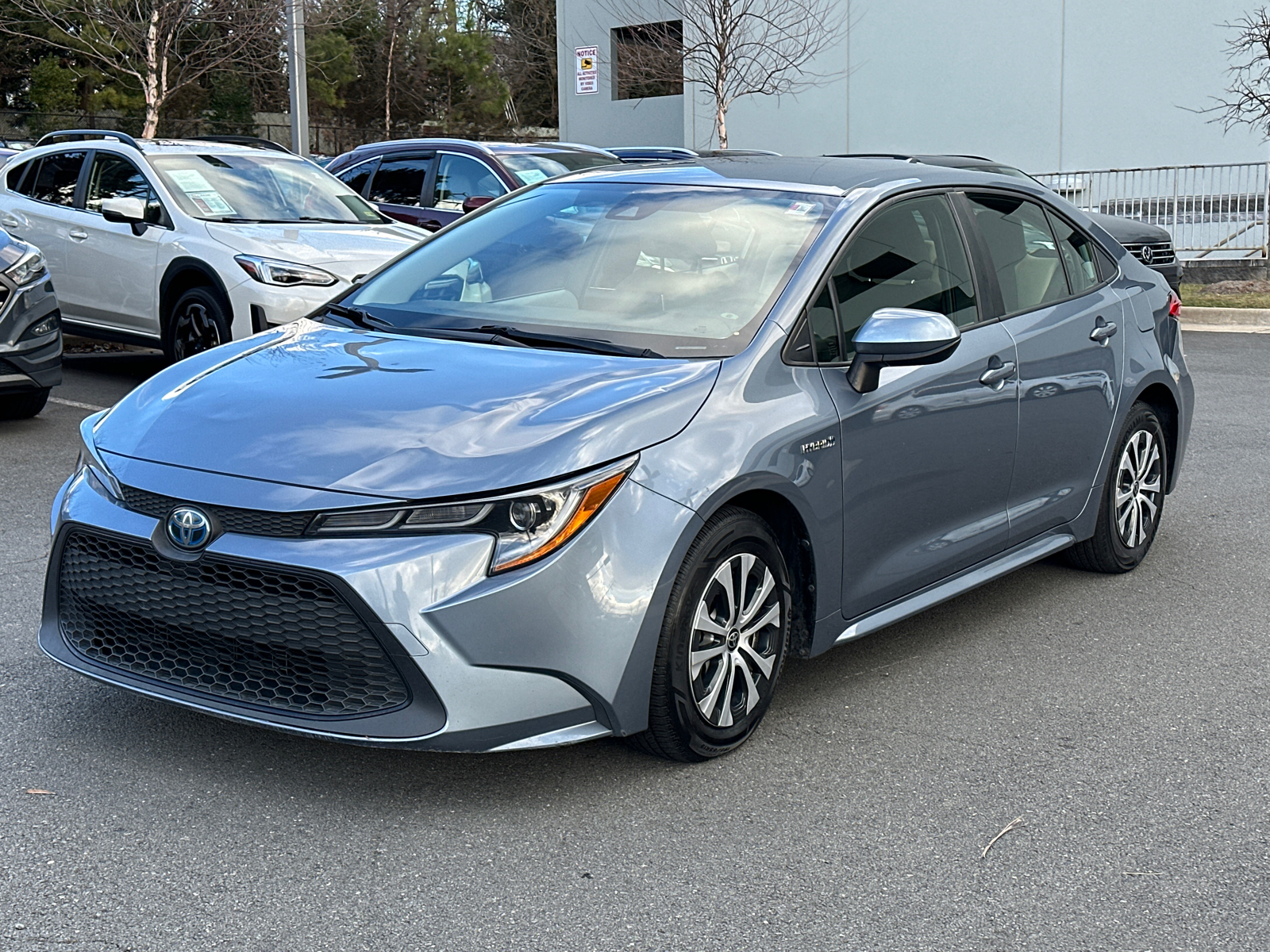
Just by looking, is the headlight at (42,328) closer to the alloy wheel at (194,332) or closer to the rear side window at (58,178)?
the alloy wheel at (194,332)

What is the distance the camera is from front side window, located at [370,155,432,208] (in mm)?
13086

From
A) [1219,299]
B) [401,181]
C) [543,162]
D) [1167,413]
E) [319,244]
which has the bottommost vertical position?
[1219,299]

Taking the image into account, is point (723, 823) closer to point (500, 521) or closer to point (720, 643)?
point (720, 643)

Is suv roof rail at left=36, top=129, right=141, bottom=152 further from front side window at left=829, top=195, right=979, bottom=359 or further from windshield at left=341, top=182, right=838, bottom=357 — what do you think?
front side window at left=829, top=195, right=979, bottom=359

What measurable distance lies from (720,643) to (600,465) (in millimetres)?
668

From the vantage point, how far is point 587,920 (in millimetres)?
3164

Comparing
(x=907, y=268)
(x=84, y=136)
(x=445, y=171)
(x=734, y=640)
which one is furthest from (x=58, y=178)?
(x=734, y=640)

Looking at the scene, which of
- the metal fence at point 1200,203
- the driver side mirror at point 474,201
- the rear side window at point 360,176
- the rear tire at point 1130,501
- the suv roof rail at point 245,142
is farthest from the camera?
the metal fence at point 1200,203

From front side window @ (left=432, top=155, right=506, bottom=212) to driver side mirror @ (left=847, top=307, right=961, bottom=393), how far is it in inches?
328

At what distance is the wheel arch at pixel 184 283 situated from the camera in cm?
944

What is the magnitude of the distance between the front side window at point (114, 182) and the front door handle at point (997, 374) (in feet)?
22.8

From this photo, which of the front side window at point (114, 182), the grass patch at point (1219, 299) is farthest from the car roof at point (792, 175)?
the grass patch at point (1219, 299)

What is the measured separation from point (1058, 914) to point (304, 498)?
1940 mm

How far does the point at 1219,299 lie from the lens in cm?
1728
